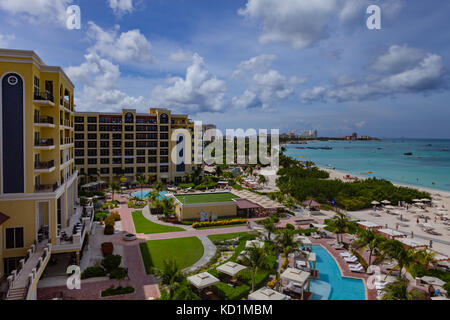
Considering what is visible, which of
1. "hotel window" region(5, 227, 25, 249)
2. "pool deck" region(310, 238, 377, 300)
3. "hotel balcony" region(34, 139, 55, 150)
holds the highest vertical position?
"hotel balcony" region(34, 139, 55, 150)

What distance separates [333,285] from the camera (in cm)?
2200

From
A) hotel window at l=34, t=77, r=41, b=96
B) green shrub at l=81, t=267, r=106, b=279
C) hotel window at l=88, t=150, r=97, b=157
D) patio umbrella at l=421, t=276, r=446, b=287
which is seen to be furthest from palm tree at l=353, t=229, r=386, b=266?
hotel window at l=88, t=150, r=97, b=157

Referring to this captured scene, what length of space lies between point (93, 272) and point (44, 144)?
10382 millimetres

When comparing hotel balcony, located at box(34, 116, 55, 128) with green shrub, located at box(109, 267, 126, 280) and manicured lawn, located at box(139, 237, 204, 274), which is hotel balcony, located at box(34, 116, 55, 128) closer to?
green shrub, located at box(109, 267, 126, 280)

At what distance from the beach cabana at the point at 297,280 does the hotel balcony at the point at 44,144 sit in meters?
19.6

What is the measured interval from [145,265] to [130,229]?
34.2ft

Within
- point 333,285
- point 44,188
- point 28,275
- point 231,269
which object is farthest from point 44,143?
point 333,285

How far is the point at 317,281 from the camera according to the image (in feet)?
74.0

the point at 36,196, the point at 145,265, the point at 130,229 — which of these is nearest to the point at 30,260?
the point at 36,196

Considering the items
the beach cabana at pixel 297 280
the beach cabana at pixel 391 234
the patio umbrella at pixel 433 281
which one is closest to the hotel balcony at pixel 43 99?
the beach cabana at pixel 297 280

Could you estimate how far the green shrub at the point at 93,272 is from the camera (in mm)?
21672

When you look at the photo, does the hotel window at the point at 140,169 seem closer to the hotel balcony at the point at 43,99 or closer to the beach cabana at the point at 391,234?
the hotel balcony at the point at 43,99

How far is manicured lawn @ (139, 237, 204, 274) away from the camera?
24688 millimetres

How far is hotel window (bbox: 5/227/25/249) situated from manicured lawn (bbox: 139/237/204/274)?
9.04 metres
